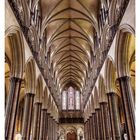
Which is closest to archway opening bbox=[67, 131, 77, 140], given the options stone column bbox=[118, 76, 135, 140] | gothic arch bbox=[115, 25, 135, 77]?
stone column bbox=[118, 76, 135, 140]

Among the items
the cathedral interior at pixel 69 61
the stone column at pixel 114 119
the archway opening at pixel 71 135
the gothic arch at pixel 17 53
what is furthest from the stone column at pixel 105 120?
the archway opening at pixel 71 135

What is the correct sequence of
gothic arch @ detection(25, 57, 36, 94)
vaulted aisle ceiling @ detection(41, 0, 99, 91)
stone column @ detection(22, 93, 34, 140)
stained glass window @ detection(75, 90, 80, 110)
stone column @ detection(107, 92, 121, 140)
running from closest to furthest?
stone column @ detection(22, 93, 34, 140) → stone column @ detection(107, 92, 121, 140) → gothic arch @ detection(25, 57, 36, 94) → vaulted aisle ceiling @ detection(41, 0, 99, 91) → stained glass window @ detection(75, 90, 80, 110)

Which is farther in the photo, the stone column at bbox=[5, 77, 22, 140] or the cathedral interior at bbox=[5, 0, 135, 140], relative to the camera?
the cathedral interior at bbox=[5, 0, 135, 140]

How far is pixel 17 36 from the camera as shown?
454 inches

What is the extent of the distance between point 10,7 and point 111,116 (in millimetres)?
9360

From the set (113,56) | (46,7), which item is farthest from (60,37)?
(113,56)

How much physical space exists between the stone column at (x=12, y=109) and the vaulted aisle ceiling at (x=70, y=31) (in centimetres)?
868

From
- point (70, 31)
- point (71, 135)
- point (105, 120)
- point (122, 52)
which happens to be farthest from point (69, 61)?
point (122, 52)

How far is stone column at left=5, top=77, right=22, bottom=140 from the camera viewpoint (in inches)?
408

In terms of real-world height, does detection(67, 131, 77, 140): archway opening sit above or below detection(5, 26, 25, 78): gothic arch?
below

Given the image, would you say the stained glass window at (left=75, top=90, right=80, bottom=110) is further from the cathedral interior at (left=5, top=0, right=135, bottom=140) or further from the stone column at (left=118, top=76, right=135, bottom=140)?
the stone column at (left=118, top=76, right=135, bottom=140)

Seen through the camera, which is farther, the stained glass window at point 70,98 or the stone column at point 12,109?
the stained glass window at point 70,98

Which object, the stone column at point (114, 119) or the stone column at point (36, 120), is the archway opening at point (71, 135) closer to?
the stone column at point (36, 120)

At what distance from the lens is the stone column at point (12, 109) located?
10.4 meters
